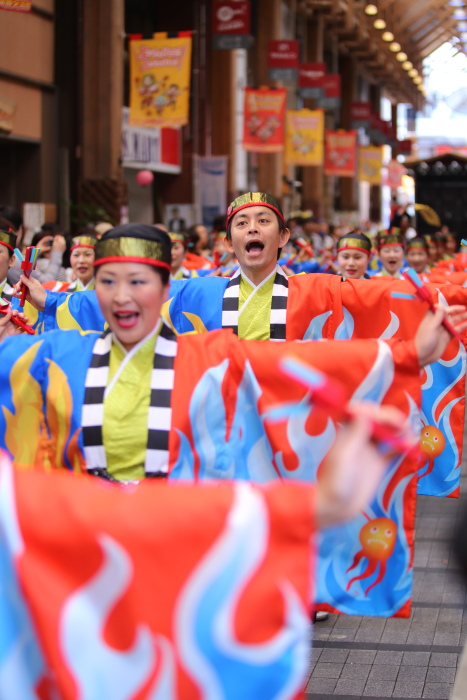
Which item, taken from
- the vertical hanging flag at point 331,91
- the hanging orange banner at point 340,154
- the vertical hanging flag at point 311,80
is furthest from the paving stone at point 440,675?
the vertical hanging flag at point 331,91

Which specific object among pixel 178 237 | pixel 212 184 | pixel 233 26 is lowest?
pixel 178 237

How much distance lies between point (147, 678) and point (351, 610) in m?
1.17

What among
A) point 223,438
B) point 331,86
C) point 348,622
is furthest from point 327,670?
point 331,86

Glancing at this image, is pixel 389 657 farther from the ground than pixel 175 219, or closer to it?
closer to it

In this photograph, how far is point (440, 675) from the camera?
425cm

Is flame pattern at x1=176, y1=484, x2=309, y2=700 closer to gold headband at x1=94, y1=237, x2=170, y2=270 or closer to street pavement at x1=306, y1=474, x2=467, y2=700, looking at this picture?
gold headband at x1=94, y1=237, x2=170, y2=270

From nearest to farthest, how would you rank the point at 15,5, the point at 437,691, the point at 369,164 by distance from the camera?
the point at 437,691 → the point at 15,5 → the point at 369,164

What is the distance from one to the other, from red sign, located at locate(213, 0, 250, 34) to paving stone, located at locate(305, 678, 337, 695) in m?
14.3

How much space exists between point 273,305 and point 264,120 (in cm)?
1393

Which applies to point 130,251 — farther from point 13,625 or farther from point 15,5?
point 15,5

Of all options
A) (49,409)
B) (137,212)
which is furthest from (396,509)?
(137,212)

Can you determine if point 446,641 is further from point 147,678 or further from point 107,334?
point 147,678

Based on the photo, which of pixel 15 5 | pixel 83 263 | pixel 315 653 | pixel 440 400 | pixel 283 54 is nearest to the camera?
pixel 315 653

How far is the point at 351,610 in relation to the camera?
3148mm
